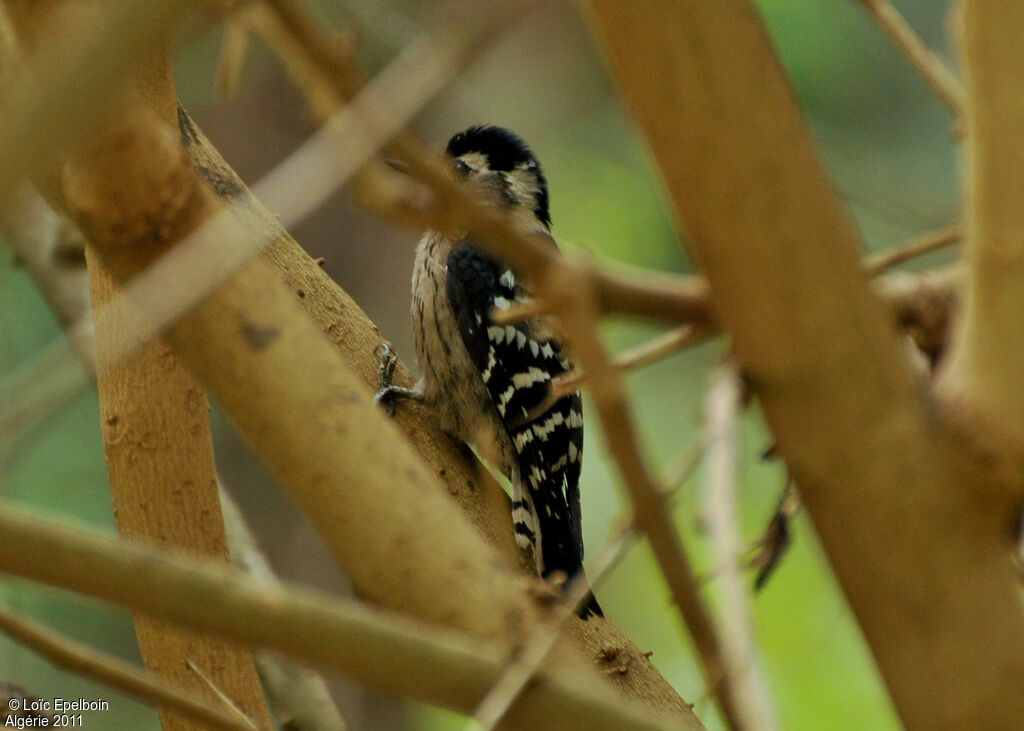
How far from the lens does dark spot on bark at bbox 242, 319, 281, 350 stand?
2.86ft

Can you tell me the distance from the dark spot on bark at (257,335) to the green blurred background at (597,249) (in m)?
1.50

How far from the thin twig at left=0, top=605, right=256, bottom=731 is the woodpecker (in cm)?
159

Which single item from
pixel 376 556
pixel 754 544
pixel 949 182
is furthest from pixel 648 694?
pixel 949 182

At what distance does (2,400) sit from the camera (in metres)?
1.09

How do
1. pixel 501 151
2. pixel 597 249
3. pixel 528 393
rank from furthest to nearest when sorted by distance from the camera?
pixel 597 249
pixel 501 151
pixel 528 393

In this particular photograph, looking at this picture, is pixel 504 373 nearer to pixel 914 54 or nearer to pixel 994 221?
pixel 914 54

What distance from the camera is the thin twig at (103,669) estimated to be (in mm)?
869

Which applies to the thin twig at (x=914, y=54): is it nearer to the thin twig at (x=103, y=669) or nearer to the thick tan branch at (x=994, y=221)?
the thick tan branch at (x=994, y=221)

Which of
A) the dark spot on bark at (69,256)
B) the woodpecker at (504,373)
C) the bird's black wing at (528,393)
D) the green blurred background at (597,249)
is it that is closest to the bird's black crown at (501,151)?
the woodpecker at (504,373)

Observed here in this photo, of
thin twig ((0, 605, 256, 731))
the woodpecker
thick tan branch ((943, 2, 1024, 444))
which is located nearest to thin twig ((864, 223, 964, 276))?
thick tan branch ((943, 2, 1024, 444))

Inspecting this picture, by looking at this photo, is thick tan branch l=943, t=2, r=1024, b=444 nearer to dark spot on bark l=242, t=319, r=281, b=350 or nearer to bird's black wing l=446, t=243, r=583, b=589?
dark spot on bark l=242, t=319, r=281, b=350

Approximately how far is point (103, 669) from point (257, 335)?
283 millimetres

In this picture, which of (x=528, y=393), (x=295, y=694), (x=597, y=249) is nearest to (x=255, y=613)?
(x=295, y=694)

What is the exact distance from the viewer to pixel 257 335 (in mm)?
875
